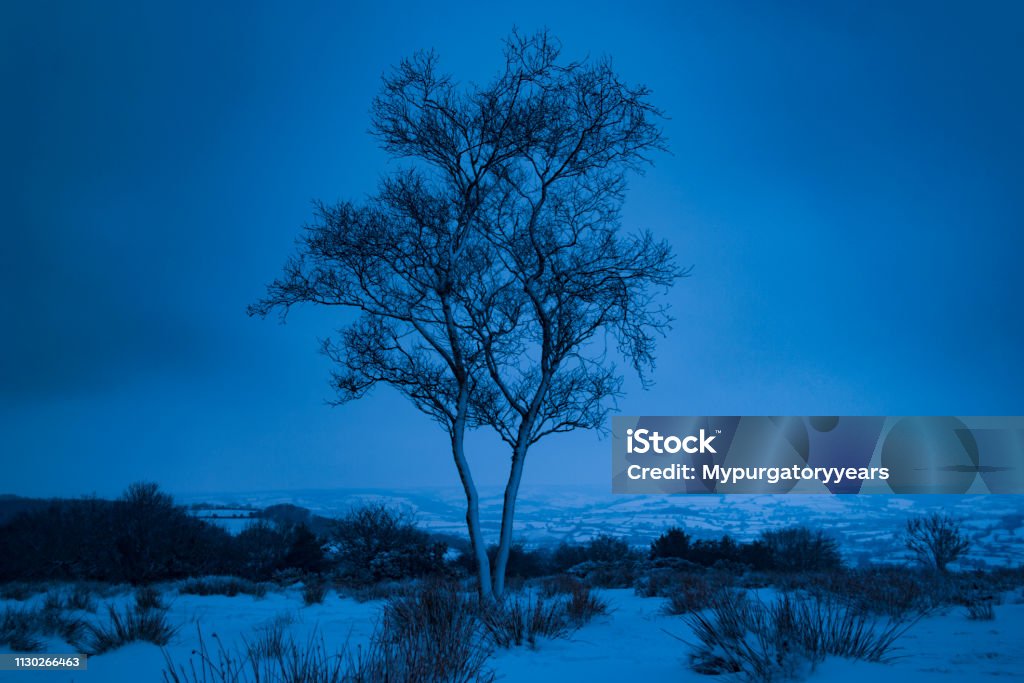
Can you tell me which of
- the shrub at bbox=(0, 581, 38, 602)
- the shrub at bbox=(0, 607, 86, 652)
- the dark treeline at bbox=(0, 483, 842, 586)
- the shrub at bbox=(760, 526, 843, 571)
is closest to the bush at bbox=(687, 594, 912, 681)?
the shrub at bbox=(0, 607, 86, 652)

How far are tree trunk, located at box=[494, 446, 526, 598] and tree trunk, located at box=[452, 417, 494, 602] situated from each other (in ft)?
0.53

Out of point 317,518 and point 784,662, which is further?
point 317,518

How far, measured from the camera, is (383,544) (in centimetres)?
2323

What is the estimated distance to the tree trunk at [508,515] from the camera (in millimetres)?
10453

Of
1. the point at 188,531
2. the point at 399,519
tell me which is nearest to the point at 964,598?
the point at 399,519

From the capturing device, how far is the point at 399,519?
23266 millimetres

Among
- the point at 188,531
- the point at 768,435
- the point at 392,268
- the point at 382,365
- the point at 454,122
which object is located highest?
the point at 454,122

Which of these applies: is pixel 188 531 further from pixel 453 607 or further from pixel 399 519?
pixel 453 607

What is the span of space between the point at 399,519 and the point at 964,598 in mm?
15819

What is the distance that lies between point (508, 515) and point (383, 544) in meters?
13.7

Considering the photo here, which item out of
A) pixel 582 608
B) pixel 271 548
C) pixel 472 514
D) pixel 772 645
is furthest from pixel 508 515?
pixel 271 548

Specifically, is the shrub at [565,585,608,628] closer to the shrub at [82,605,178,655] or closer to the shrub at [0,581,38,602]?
the shrub at [82,605,178,655]

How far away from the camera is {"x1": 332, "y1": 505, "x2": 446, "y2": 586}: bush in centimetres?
2288

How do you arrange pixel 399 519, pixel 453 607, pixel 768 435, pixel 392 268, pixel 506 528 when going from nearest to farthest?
pixel 453 607
pixel 506 528
pixel 392 268
pixel 768 435
pixel 399 519
